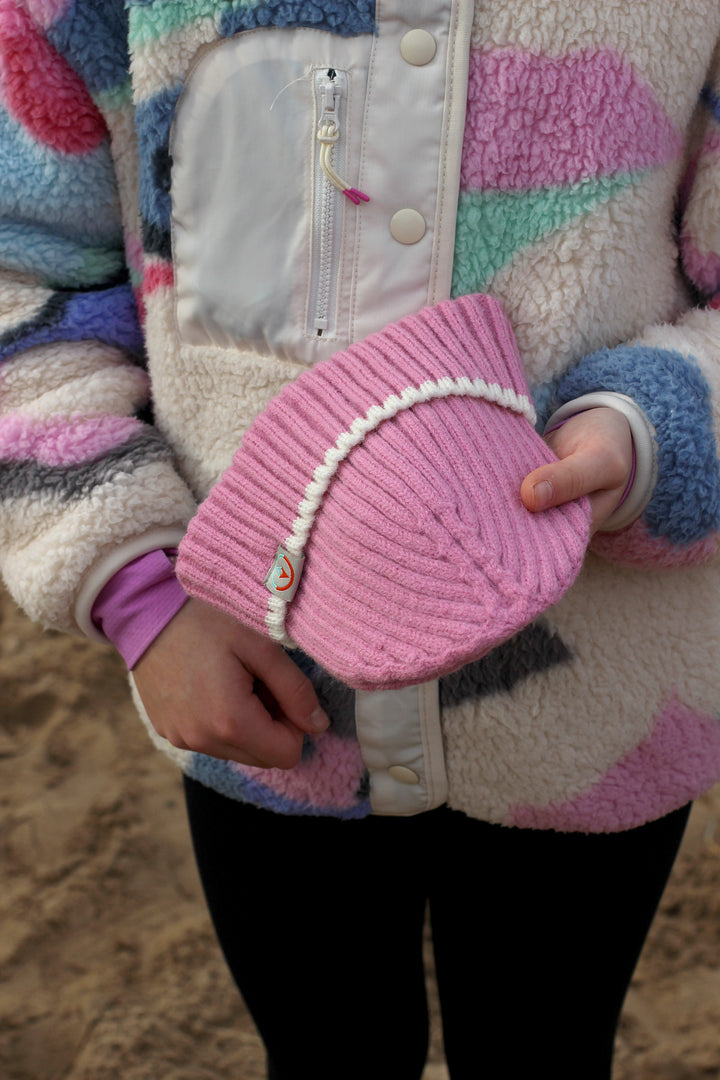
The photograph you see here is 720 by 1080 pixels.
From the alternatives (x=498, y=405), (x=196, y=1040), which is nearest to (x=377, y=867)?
(x=498, y=405)

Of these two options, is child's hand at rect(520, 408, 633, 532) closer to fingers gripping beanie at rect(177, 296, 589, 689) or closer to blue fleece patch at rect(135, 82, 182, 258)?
fingers gripping beanie at rect(177, 296, 589, 689)

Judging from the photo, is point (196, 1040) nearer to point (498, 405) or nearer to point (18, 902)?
point (18, 902)

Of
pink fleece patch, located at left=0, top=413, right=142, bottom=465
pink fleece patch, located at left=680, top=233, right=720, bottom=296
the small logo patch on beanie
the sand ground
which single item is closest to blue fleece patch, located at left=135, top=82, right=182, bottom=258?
pink fleece patch, located at left=0, top=413, right=142, bottom=465

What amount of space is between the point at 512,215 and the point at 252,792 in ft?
1.41

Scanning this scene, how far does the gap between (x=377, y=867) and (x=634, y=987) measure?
95 cm

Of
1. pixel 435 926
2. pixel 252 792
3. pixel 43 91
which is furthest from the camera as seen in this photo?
pixel 435 926

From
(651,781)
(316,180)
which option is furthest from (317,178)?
(651,781)

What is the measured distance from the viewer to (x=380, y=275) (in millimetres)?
546

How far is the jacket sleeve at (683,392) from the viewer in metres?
0.54

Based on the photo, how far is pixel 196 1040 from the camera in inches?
54.2

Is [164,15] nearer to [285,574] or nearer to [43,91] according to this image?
[43,91]

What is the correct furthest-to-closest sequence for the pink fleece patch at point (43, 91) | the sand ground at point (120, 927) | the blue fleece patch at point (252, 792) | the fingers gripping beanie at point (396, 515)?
1. the sand ground at point (120, 927)
2. the blue fleece patch at point (252, 792)
3. the pink fleece patch at point (43, 91)
4. the fingers gripping beanie at point (396, 515)

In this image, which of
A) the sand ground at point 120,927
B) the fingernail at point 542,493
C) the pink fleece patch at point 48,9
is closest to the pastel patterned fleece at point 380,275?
the pink fleece patch at point 48,9

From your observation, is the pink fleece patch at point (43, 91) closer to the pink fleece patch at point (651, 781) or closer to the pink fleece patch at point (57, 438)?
the pink fleece patch at point (57, 438)
